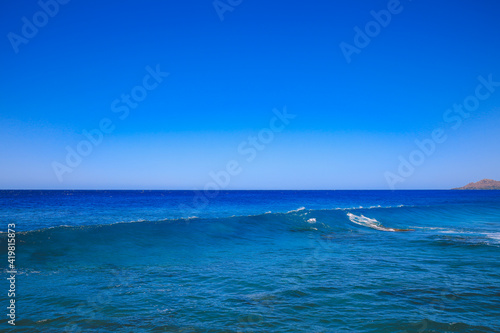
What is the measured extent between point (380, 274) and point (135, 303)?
8.52 meters

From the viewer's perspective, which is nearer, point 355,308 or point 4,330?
point 4,330

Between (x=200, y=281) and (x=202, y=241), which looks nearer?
(x=200, y=281)

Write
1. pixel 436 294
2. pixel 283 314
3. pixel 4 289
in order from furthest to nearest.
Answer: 1. pixel 4 289
2. pixel 436 294
3. pixel 283 314

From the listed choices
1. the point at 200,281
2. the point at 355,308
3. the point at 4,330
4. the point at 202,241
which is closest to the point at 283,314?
the point at 355,308

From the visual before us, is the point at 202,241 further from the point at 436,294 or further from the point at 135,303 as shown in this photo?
the point at 436,294

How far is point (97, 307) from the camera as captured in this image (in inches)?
309

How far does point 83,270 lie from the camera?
37.9ft

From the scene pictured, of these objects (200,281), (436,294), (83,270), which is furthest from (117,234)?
(436,294)

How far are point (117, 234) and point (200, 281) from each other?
11321 millimetres

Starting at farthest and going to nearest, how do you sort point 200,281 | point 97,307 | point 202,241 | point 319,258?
point 202,241 < point 319,258 < point 200,281 < point 97,307

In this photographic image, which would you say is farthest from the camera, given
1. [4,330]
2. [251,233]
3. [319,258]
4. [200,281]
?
[251,233]

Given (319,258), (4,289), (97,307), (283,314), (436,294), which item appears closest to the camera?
(283,314)

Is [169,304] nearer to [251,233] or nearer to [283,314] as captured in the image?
[283,314]

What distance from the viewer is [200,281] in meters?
10.3
